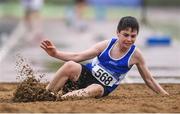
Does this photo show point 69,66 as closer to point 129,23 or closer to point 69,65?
point 69,65

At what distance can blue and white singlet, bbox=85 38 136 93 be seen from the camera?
11.0 meters

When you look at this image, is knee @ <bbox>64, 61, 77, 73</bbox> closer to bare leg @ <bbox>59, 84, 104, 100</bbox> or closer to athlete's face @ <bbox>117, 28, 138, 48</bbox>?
bare leg @ <bbox>59, 84, 104, 100</bbox>

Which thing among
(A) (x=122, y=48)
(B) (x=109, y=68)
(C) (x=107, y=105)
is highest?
(A) (x=122, y=48)

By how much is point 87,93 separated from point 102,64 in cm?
51

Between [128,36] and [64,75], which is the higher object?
[128,36]

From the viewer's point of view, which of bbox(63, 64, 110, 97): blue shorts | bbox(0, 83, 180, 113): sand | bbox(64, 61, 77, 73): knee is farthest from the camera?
bbox(63, 64, 110, 97): blue shorts

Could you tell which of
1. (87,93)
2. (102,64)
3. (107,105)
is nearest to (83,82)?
(87,93)

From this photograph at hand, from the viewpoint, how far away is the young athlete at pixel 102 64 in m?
10.7

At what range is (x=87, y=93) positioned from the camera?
1077cm

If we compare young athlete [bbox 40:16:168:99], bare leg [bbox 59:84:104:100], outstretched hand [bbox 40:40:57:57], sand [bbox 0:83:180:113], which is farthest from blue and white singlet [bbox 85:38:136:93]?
outstretched hand [bbox 40:40:57:57]

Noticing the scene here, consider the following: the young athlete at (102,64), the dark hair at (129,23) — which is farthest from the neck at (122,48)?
the dark hair at (129,23)

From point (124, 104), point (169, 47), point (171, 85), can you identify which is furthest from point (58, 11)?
point (124, 104)

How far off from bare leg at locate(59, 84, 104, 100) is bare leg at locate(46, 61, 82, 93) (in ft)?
0.57

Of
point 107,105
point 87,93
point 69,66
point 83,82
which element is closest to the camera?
point 107,105
